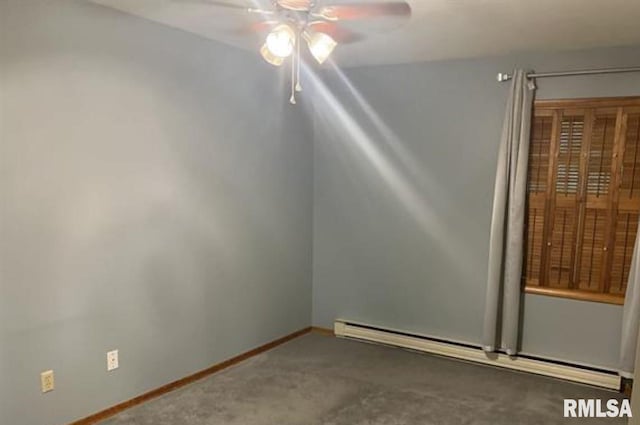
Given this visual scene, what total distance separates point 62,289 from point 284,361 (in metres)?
1.79

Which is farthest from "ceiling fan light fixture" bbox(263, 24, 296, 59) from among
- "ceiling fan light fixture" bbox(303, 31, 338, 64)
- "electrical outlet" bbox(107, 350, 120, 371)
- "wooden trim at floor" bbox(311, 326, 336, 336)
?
"wooden trim at floor" bbox(311, 326, 336, 336)

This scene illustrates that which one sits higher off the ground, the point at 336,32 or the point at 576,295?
the point at 336,32

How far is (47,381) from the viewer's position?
2.71 meters

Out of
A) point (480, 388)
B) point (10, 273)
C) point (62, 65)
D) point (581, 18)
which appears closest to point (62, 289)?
point (10, 273)

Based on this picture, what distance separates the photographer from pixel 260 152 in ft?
13.2

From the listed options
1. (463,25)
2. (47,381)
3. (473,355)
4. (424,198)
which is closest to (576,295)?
(473,355)

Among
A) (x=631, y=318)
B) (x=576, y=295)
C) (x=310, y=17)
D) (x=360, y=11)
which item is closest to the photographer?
(x=360, y=11)

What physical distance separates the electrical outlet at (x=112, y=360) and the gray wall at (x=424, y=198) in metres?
2.06

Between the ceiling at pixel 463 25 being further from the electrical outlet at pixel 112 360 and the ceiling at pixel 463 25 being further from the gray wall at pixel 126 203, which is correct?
the electrical outlet at pixel 112 360

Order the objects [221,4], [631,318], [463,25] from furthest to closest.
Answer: [631,318], [463,25], [221,4]

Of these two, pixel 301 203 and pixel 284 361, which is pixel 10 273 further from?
pixel 301 203

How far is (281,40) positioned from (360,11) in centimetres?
36

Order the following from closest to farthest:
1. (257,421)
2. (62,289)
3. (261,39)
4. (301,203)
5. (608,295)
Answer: (62,289) < (257,421) < (261,39) < (608,295) < (301,203)

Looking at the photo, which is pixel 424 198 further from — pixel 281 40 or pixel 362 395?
pixel 281 40
